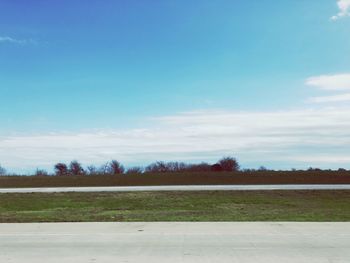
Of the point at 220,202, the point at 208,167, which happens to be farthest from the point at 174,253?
the point at 208,167

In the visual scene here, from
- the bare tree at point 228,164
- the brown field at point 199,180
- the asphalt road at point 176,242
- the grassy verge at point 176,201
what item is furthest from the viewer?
the bare tree at point 228,164

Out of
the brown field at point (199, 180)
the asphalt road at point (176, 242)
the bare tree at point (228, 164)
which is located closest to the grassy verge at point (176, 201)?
the asphalt road at point (176, 242)

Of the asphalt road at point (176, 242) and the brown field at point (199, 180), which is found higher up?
the brown field at point (199, 180)

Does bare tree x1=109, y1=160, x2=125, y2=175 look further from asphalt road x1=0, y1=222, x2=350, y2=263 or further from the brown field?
asphalt road x1=0, y1=222, x2=350, y2=263

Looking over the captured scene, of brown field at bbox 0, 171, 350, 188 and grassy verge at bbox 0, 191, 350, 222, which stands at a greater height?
brown field at bbox 0, 171, 350, 188

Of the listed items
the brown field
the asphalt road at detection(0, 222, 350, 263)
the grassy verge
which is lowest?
the asphalt road at detection(0, 222, 350, 263)

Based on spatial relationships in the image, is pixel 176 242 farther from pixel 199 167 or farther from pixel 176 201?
pixel 199 167

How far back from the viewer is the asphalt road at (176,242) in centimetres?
924

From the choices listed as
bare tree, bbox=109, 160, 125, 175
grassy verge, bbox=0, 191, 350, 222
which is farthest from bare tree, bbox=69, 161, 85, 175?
grassy verge, bbox=0, 191, 350, 222

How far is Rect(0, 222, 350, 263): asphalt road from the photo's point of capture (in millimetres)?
9242

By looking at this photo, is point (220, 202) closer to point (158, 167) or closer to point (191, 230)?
point (191, 230)

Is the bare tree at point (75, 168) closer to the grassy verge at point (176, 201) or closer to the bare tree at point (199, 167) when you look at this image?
the bare tree at point (199, 167)

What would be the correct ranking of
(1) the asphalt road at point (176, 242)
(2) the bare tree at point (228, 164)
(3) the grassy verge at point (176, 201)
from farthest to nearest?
1. (2) the bare tree at point (228, 164)
2. (3) the grassy verge at point (176, 201)
3. (1) the asphalt road at point (176, 242)

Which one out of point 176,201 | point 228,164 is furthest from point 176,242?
point 228,164
